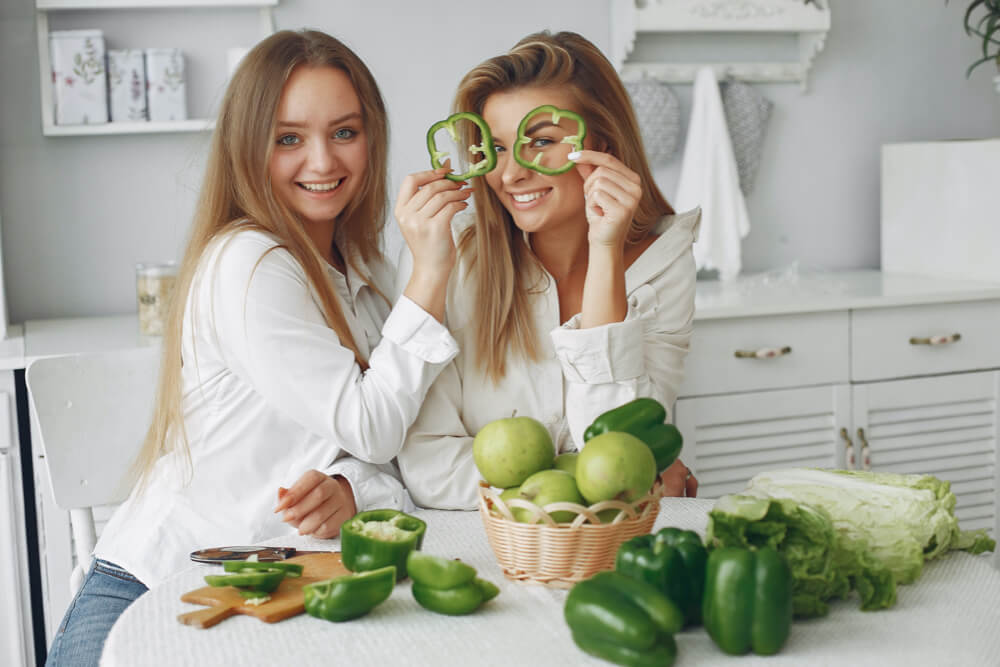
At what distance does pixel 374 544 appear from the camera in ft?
3.51

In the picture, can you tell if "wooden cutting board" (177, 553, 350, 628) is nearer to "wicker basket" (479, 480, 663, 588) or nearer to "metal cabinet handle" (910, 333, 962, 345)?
"wicker basket" (479, 480, 663, 588)

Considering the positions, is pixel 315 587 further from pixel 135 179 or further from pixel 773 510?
pixel 135 179

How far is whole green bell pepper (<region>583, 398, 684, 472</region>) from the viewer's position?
1.09 meters

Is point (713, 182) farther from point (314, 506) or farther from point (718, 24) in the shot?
point (314, 506)

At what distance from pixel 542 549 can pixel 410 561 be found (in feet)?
0.44

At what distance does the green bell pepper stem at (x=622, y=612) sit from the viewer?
857 mm

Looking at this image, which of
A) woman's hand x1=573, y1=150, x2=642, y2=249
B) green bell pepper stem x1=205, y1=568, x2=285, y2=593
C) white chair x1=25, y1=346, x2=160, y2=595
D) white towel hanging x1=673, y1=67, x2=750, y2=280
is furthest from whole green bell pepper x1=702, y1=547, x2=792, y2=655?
white towel hanging x1=673, y1=67, x2=750, y2=280

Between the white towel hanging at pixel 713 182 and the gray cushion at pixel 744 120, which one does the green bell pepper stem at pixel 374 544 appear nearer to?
the white towel hanging at pixel 713 182

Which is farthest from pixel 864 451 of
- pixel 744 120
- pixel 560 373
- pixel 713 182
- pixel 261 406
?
pixel 261 406

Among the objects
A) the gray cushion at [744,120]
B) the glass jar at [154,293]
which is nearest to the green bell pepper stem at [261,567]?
the glass jar at [154,293]

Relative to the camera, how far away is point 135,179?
2699 millimetres

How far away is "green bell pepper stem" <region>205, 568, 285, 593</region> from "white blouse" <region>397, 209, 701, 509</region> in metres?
0.43

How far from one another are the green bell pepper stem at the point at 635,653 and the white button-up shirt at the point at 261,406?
A: 573mm

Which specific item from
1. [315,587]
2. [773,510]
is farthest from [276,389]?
[773,510]
